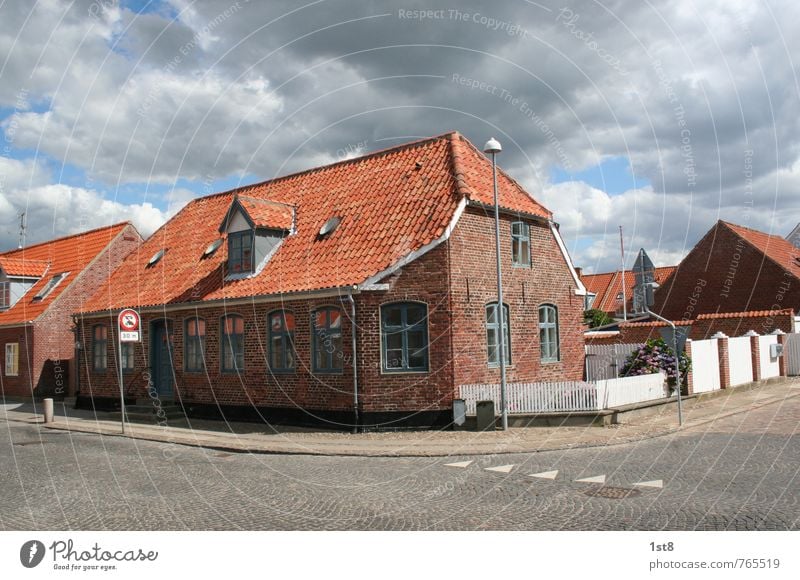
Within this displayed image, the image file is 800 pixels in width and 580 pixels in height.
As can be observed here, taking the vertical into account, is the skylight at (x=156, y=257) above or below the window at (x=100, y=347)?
above

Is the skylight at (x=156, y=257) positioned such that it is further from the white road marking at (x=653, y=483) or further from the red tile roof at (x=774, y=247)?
the red tile roof at (x=774, y=247)

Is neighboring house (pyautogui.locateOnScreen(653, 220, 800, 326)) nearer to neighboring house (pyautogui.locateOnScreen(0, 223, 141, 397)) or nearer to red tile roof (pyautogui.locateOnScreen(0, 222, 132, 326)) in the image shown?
neighboring house (pyautogui.locateOnScreen(0, 223, 141, 397))

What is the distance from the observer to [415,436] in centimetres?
1500

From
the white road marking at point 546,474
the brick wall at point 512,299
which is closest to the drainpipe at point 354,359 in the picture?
the brick wall at point 512,299

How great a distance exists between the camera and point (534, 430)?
14930 millimetres

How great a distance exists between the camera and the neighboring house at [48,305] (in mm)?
28594

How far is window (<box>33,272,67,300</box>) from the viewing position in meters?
30.1

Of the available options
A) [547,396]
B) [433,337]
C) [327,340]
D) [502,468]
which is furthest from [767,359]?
[502,468]

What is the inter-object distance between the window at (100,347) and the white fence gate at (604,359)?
17.7 metres

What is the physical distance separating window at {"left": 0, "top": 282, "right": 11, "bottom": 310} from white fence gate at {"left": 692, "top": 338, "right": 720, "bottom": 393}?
29653 mm

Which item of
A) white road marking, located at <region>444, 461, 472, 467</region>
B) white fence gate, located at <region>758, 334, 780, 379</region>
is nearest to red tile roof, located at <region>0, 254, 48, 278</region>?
white road marking, located at <region>444, 461, 472, 467</region>

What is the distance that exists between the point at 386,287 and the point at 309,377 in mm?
3335

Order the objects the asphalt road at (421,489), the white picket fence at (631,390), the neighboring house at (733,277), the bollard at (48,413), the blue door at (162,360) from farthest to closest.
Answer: the neighboring house at (733,277) < the blue door at (162,360) < the bollard at (48,413) < the white picket fence at (631,390) < the asphalt road at (421,489)

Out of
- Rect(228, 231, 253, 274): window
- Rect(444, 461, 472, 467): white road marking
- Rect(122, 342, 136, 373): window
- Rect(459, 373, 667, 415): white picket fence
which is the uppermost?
Rect(228, 231, 253, 274): window
